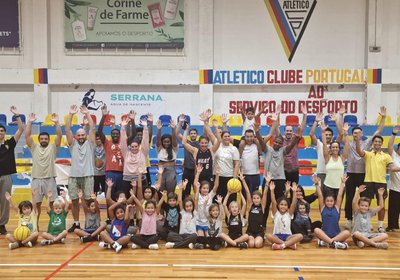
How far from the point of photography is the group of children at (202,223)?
6316 mm

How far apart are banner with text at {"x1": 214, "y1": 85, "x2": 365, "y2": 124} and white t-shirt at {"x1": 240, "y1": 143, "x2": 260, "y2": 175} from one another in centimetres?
477

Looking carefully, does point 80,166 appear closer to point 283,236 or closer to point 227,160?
point 227,160

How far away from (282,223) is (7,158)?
15.8ft

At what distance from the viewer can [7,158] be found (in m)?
7.30

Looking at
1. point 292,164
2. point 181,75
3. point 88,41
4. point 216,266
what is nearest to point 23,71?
point 88,41

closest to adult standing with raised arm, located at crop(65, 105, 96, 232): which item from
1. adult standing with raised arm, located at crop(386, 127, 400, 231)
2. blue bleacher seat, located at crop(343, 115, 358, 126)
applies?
adult standing with raised arm, located at crop(386, 127, 400, 231)

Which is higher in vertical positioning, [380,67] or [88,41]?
[88,41]

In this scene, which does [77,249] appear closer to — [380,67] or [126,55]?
[126,55]

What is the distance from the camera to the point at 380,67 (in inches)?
461

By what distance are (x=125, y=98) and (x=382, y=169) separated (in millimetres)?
7396

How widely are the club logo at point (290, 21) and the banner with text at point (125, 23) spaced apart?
8.91ft

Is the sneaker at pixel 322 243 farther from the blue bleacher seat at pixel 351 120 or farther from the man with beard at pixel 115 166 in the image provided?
the blue bleacher seat at pixel 351 120

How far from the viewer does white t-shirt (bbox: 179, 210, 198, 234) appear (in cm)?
649

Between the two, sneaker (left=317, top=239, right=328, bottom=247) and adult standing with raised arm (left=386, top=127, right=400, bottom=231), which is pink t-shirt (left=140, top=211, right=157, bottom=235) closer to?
sneaker (left=317, top=239, right=328, bottom=247)
